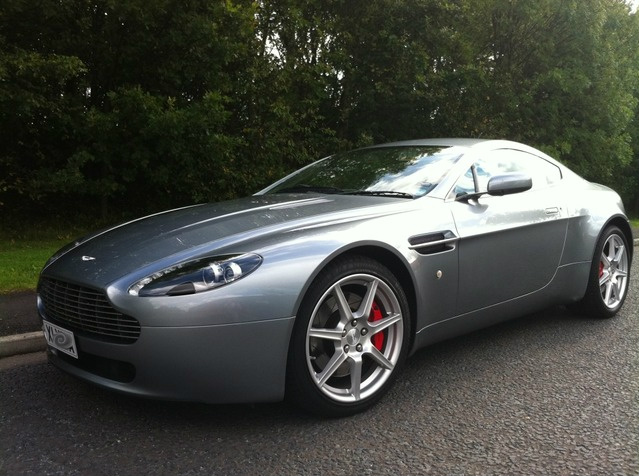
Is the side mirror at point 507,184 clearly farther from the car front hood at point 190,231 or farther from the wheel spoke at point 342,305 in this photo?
the wheel spoke at point 342,305

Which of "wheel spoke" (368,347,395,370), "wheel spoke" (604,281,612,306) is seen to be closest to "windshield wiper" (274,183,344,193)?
"wheel spoke" (368,347,395,370)

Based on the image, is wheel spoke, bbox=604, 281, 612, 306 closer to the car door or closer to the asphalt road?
the car door

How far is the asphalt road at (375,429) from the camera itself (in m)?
2.50

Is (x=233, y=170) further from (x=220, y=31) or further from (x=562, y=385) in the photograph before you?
(x=562, y=385)

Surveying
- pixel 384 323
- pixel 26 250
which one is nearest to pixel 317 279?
pixel 384 323

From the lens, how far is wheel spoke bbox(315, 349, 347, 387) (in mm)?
2867

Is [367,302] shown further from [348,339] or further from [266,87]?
[266,87]

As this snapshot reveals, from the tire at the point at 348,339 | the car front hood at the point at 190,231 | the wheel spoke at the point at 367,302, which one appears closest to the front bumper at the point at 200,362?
the tire at the point at 348,339

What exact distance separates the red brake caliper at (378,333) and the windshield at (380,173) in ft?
2.55

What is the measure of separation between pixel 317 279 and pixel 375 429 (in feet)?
2.43

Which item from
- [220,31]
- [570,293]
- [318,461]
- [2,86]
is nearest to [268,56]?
[220,31]

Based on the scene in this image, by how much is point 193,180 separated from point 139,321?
28.4 ft

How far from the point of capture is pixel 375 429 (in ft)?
9.34

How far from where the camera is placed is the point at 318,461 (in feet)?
8.29
